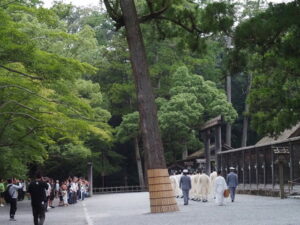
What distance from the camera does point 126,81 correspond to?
194ft

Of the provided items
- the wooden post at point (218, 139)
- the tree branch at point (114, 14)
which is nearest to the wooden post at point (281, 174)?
the tree branch at point (114, 14)

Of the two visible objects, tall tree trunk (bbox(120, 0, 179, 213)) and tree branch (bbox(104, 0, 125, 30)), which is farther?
tree branch (bbox(104, 0, 125, 30))

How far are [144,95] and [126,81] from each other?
40202 millimetres

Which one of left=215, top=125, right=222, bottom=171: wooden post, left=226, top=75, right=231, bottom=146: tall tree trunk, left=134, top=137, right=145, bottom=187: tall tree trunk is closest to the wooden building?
left=215, top=125, right=222, bottom=171: wooden post

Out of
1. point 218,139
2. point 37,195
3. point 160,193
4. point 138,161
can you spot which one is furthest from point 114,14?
point 138,161

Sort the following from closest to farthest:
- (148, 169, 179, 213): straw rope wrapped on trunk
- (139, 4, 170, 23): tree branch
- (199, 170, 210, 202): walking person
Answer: (148, 169, 179, 213): straw rope wrapped on trunk < (139, 4, 170, 23): tree branch < (199, 170, 210, 202): walking person

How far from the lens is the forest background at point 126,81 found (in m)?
16.4

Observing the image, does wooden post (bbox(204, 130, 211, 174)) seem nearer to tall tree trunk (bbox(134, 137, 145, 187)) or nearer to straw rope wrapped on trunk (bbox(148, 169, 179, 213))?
tall tree trunk (bbox(134, 137, 145, 187))

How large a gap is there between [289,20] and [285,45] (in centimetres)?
135

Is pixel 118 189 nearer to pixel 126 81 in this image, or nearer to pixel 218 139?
pixel 126 81

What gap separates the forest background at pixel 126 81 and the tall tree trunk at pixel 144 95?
0.91 meters

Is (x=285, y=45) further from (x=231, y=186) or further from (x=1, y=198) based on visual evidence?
(x=1, y=198)

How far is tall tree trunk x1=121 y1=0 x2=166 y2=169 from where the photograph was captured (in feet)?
62.2

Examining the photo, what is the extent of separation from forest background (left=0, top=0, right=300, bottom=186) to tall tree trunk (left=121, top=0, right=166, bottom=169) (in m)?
0.91
